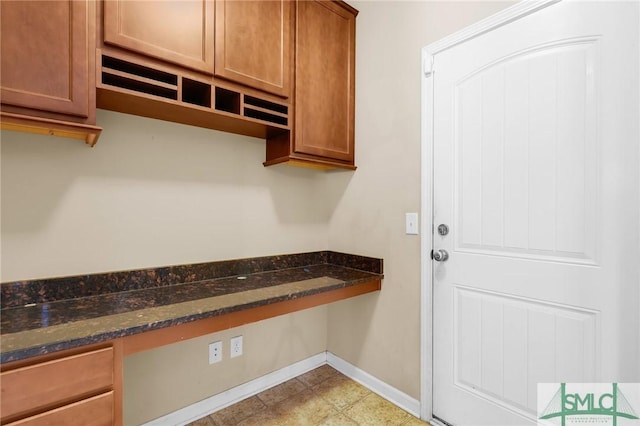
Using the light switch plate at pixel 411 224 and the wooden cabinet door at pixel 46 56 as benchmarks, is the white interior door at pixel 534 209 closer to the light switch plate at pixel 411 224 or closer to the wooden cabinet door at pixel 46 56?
the light switch plate at pixel 411 224

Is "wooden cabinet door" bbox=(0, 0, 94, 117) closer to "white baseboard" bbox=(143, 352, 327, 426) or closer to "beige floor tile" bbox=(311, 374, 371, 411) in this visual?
"white baseboard" bbox=(143, 352, 327, 426)

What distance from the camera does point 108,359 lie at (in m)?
1.01

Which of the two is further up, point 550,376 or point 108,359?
point 108,359

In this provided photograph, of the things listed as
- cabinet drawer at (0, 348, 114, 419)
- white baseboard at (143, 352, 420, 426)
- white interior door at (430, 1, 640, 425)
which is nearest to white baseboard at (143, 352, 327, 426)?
white baseboard at (143, 352, 420, 426)

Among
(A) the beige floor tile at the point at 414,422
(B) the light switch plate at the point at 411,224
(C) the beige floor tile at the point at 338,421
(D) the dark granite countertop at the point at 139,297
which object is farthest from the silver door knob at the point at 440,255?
(C) the beige floor tile at the point at 338,421

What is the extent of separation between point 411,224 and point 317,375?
1.35 m

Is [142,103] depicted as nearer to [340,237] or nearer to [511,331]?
[340,237]

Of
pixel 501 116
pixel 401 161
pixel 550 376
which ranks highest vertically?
pixel 501 116

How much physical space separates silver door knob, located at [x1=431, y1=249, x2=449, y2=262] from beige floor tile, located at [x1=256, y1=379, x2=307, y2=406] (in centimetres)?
128

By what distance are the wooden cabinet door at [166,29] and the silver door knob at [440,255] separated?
4.99ft

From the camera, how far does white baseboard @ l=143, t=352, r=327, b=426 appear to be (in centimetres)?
166

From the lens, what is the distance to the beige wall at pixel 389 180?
5.74 ft

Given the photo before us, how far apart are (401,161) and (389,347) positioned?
1.21 m

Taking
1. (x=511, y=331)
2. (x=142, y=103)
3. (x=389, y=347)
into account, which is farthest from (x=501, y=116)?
(x=142, y=103)
